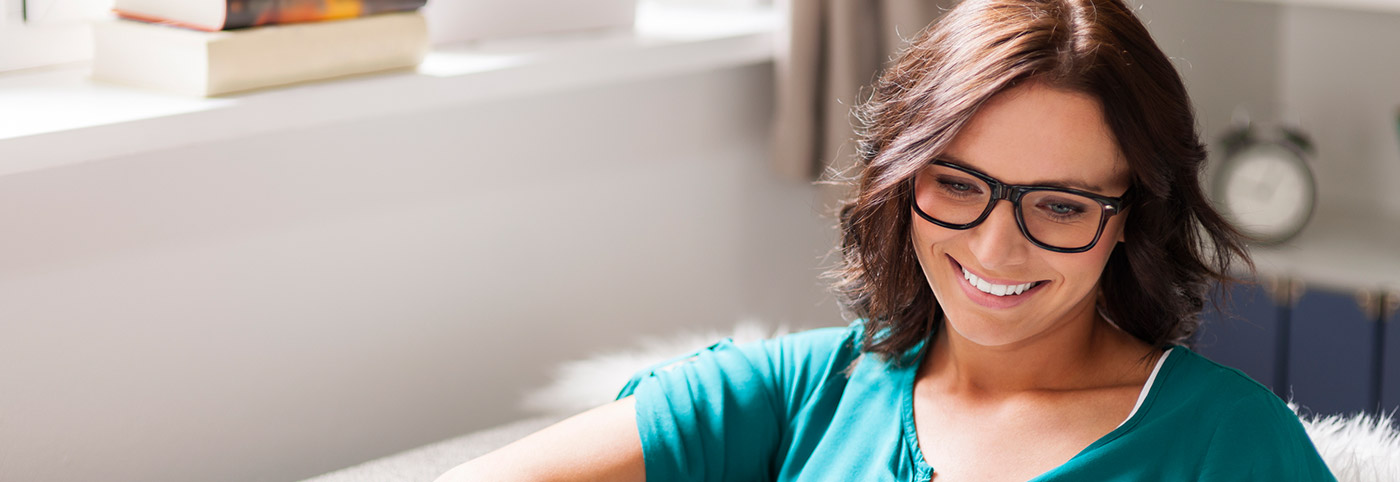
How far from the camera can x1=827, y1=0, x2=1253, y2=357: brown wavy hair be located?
1.12 metres

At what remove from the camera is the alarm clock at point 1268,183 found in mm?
2178

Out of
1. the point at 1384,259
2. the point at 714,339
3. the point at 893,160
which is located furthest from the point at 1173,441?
the point at 1384,259

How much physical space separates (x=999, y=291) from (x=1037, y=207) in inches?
3.6

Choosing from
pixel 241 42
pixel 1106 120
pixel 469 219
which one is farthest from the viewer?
pixel 469 219

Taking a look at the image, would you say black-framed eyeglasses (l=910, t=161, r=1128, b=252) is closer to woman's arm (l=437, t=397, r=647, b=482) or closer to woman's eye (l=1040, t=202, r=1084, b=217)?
woman's eye (l=1040, t=202, r=1084, b=217)

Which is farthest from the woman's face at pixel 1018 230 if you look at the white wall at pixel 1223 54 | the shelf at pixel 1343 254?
the white wall at pixel 1223 54

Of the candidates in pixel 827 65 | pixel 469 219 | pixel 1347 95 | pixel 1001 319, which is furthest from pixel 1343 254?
pixel 469 219

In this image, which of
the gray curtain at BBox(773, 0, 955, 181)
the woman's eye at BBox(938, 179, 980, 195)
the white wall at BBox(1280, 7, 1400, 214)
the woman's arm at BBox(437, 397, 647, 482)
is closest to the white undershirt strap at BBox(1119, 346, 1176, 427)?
the woman's eye at BBox(938, 179, 980, 195)

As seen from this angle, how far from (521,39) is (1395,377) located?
1.42 metres

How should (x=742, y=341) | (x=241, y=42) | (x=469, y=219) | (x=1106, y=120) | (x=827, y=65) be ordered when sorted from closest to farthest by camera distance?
(x=1106, y=120) → (x=241, y=42) → (x=742, y=341) → (x=469, y=219) → (x=827, y=65)

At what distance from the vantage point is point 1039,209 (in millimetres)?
1140

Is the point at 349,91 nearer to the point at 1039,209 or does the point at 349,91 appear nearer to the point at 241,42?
the point at 241,42

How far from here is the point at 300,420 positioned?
5.49ft

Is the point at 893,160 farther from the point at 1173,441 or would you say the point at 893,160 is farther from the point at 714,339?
the point at 714,339
